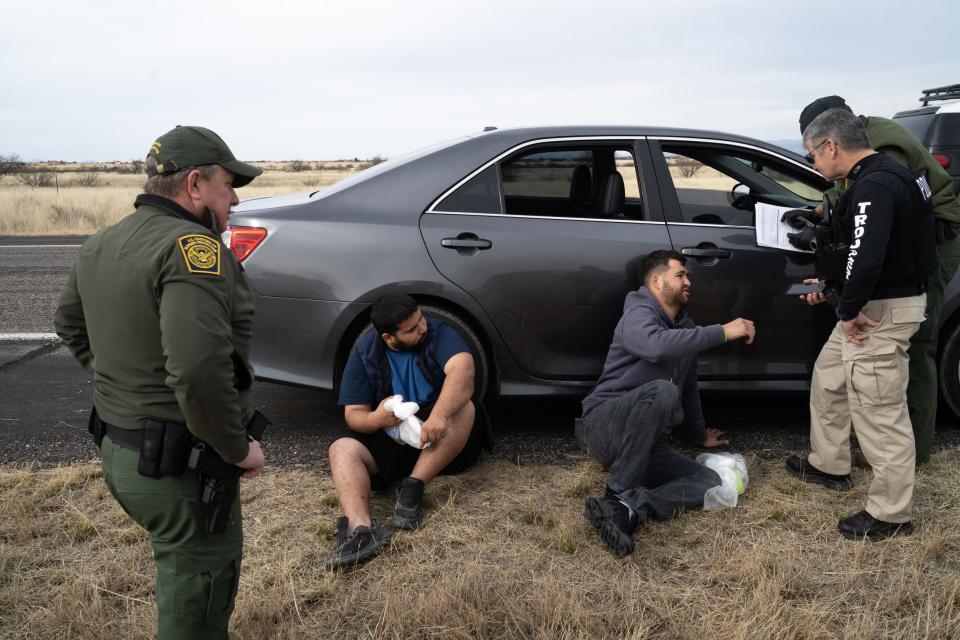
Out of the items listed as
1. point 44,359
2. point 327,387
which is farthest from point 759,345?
point 44,359

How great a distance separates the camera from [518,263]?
160 inches

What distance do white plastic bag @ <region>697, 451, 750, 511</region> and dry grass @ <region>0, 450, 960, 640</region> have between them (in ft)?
0.20

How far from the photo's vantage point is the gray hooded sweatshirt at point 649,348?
3.65m

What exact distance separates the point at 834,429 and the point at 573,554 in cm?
150

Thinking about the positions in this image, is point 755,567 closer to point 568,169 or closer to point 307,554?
point 307,554

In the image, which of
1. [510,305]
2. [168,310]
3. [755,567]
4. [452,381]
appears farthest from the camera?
[510,305]

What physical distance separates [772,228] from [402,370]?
6.45 feet

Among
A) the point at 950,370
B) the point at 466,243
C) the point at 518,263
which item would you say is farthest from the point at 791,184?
the point at 466,243

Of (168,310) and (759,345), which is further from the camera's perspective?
(759,345)

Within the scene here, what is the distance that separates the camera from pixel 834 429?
12.6ft

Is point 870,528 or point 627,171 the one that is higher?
point 627,171

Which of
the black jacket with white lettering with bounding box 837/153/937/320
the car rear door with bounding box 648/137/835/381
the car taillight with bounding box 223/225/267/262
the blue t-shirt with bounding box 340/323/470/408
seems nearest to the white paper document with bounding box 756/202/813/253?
the car rear door with bounding box 648/137/835/381

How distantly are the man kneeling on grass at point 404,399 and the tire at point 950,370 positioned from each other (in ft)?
8.21

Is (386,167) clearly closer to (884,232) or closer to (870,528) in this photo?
(884,232)
